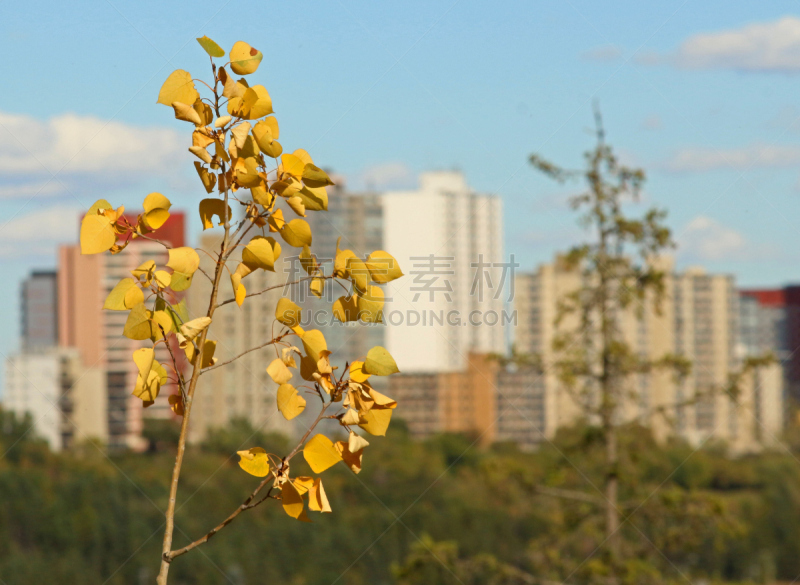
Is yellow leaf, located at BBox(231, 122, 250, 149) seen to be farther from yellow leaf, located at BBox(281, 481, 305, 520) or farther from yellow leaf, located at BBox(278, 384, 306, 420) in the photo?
yellow leaf, located at BBox(281, 481, 305, 520)

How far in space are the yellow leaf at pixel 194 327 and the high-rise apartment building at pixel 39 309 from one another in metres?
51.2

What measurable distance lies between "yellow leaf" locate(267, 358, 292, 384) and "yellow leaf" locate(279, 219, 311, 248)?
150mm

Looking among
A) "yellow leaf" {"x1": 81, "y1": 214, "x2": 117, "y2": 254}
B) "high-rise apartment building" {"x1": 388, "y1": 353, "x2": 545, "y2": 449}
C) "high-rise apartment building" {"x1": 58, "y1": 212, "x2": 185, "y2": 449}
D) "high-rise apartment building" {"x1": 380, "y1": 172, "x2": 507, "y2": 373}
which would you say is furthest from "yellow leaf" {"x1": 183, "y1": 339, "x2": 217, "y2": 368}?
"high-rise apartment building" {"x1": 388, "y1": 353, "x2": 545, "y2": 449}

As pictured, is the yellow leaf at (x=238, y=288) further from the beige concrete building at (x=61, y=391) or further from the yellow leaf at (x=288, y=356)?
the beige concrete building at (x=61, y=391)

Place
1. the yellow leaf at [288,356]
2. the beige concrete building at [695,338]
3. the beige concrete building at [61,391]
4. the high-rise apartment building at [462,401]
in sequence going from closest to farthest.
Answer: the yellow leaf at [288,356] < the beige concrete building at [61,391] < the high-rise apartment building at [462,401] < the beige concrete building at [695,338]

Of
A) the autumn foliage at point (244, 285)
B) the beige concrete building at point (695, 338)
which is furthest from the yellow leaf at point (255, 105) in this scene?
the beige concrete building at point (695, 338)

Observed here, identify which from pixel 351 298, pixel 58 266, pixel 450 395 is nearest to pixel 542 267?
pixel 450 395

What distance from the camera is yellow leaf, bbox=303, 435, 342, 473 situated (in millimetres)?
1032

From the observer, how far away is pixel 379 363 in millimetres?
1023

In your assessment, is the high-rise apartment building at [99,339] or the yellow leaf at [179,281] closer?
the yellow leaf at [179,281]

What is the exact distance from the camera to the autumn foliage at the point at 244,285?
104 cm

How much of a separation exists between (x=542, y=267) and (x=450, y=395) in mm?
10306

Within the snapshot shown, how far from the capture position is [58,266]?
46.1m

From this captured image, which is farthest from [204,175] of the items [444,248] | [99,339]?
[99,339]
